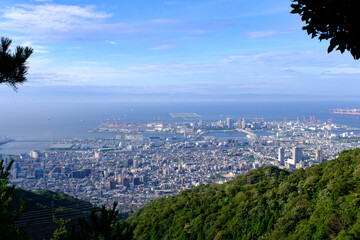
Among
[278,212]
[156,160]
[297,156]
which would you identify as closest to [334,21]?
[278,212]

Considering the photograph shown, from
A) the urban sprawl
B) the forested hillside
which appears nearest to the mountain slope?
the forested hillside

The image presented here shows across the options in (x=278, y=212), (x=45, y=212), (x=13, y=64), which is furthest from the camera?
(x=45, y=212)

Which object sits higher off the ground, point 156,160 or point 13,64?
point 13,64

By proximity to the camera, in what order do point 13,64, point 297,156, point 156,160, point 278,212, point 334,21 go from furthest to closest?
point 156,160, point 297,156, point 278,212, point 13,64, point 334,21

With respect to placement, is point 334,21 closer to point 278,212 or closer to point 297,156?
point 278,212

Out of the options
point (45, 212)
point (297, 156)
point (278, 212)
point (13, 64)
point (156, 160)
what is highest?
point (13, 64)

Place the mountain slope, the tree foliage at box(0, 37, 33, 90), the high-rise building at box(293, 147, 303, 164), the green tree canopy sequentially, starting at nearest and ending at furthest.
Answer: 1. the green tree canopy
2. the tree foliage at box(0, 37, 33, 90)
3. the mountain slope
4. the high-rise building at box(293, 147, 303, 164)

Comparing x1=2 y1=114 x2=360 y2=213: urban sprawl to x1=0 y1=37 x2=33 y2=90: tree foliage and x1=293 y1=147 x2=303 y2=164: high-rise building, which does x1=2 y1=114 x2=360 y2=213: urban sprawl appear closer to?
x1=293 y1=147 x2=303 y2=164: high-rise building

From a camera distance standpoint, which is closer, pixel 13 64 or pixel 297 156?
pixel 13 64
